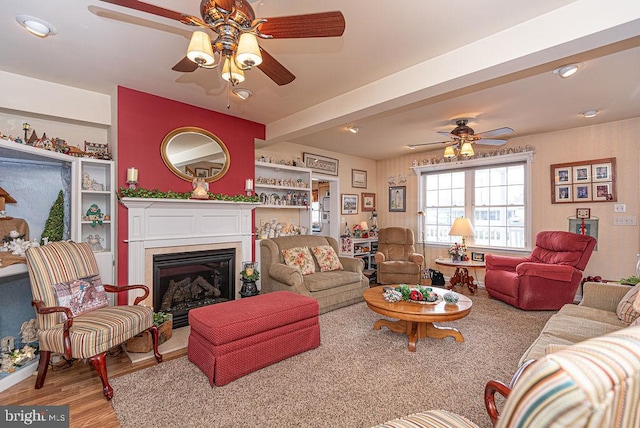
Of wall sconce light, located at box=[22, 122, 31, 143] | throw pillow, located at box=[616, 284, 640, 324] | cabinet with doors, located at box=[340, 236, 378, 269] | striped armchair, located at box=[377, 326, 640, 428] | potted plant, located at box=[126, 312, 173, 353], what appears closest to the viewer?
striped armchair, located at box=[377, 326, 640, 428]

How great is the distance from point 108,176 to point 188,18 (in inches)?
97.1

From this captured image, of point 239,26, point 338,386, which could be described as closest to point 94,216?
point 239,26

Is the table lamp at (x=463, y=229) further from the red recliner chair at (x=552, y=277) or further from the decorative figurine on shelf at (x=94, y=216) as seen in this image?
the decorative figurine on shelf at (x=94, y=216)

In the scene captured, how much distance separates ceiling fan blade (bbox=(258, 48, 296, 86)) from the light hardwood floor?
237 centimetres

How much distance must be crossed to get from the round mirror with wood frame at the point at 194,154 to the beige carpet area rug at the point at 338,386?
6.77 feet

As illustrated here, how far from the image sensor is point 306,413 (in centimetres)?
184

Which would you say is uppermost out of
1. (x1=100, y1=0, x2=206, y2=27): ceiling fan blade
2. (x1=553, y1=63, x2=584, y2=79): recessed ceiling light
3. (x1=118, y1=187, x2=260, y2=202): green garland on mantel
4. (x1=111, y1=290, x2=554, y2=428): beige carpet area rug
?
(x1=553, y1=63, x2=584, y2=79): recessed ceiling light

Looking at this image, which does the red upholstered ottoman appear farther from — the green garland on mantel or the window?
the window

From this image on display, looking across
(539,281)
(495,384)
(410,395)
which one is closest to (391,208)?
(539,281)

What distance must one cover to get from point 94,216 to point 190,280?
1223mm

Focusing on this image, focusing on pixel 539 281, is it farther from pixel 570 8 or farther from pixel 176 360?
pixel 176 360

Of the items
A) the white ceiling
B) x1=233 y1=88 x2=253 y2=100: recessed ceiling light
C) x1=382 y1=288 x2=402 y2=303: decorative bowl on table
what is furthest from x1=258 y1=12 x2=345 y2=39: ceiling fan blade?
x1=382 y1=288 x2=402 y2=303: decorative bowl on table

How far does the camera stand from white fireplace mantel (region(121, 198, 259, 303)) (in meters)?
3.05

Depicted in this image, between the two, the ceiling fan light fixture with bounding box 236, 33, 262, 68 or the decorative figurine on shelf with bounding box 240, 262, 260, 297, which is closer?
the ceiling fan light fixture with bounding box 236, 33, 262, 68
